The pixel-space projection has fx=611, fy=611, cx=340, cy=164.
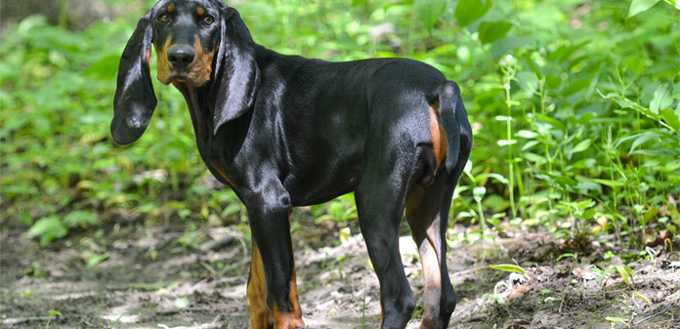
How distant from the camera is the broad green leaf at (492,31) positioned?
4.66 meters

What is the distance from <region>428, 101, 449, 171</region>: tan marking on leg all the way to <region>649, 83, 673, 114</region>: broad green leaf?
1601 millimetres

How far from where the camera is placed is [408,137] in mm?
2600

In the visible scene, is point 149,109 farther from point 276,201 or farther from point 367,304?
point 367,304

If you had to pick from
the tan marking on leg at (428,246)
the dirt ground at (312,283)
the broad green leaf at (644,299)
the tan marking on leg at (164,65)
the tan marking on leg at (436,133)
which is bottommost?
the dirt ground at (312,283)

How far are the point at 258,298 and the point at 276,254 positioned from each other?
1.43ft

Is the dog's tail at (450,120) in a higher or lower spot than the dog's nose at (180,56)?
lower

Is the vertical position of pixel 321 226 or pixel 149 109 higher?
pixel 149 109

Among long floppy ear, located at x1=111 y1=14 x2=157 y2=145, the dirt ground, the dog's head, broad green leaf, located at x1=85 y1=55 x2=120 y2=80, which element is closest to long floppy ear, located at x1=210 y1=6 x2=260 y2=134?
the dog's head

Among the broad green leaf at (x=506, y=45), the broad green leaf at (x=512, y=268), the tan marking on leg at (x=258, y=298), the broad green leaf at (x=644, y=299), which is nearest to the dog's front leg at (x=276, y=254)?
the tan marking on leg at (x=258, y=298)

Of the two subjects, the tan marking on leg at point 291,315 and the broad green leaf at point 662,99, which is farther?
the broad green leaf at point 662,99

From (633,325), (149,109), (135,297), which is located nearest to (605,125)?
(633,325)

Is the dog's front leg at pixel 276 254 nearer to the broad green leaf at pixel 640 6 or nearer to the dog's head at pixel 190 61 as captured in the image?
the dog's head at pixel 190 61

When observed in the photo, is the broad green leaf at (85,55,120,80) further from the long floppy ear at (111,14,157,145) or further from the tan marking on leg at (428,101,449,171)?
the tan marking on leg at (428,101,449,171)

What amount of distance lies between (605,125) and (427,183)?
8.16 feet
